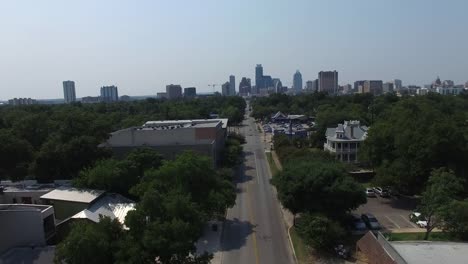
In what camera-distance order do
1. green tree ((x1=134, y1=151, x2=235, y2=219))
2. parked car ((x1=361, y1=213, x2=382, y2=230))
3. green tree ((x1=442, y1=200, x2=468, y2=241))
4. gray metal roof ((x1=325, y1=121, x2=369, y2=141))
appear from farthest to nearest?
gray metal roof ((x1=325, y1=121, x2=369, y2=141))
parked car ((x1=361, y1=213, x2=382, y2=230))
green tree ((x1=134, y1=151, x2=235, y2=219))
green tree ((x1=442, y1=200, x2=468, y2=241))

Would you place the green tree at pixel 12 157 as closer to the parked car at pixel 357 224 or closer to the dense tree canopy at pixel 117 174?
the dense tree canopy at pixel 117 174

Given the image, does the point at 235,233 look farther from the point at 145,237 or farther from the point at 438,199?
the point at 438,199

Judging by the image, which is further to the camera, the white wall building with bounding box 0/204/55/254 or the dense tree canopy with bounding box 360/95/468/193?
the dense tree canopy with bounding box 360/95/468/193

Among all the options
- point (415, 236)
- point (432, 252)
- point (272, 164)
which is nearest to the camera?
point (432, 252)

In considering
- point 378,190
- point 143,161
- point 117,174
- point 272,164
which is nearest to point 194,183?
point 117,174

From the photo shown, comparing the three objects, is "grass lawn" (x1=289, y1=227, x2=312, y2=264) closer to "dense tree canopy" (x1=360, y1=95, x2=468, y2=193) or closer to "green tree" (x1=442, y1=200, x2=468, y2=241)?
"green tree" (x1=442, y1=200, x2=468, y2=241)

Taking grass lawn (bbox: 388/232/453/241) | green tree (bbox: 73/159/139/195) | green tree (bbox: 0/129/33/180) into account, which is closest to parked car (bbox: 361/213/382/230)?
grass lawn (bbox: 388/232/453/241)

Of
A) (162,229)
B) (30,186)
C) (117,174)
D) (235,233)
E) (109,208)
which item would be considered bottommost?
(235,233)
